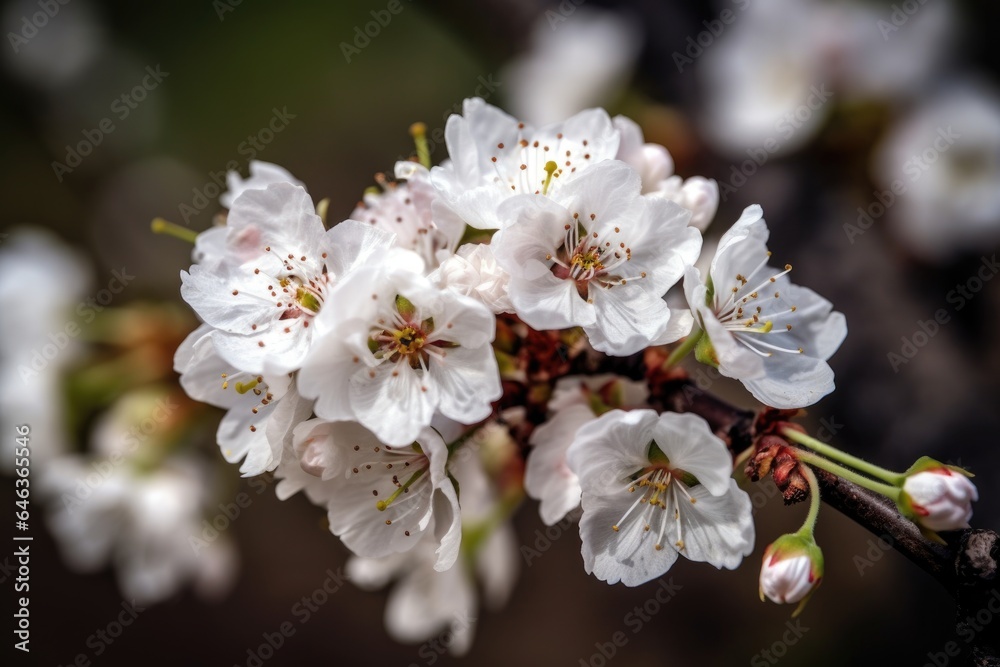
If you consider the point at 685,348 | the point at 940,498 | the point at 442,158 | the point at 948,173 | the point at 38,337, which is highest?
the point at 948,173

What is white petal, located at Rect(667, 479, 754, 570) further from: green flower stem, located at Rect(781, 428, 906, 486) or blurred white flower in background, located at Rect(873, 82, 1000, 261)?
blurred white flower in background, located at Rect(873, 82, 1000, 261)

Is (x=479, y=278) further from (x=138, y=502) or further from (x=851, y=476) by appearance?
(x=138, y=502)

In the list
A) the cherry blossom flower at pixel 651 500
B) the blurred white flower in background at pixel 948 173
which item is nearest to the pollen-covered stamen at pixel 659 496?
the cherry blossom flower at pixel 651 500

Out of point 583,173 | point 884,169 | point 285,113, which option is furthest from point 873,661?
point 285,113

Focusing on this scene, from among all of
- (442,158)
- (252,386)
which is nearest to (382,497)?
(252,386)

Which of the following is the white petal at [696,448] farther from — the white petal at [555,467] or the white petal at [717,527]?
the white petal at [555,467]
